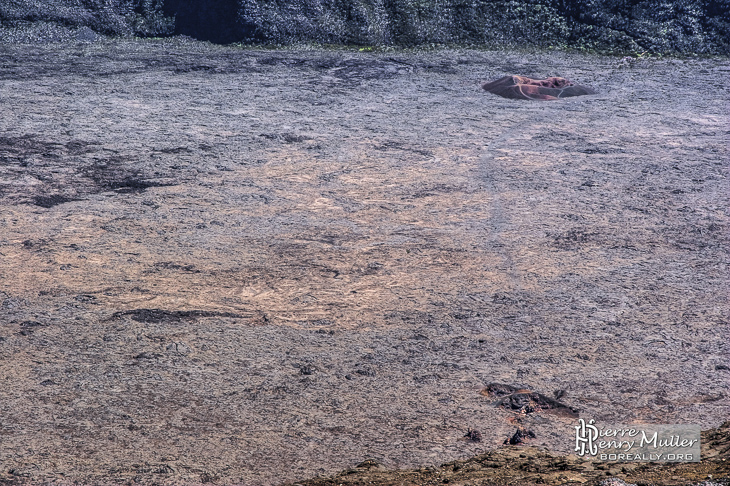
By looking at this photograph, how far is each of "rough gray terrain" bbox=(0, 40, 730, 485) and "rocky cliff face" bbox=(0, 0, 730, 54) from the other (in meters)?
3.57

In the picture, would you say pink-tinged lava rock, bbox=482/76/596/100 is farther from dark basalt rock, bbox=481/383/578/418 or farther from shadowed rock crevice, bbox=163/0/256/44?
dark basalt rock, bbox=481/383/578/418

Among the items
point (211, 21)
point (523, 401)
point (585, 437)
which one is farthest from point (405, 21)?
point (585, 437)

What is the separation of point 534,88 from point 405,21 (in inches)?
156

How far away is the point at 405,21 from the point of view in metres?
12.5

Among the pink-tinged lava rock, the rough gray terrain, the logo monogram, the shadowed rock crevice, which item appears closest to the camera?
the logo monogram

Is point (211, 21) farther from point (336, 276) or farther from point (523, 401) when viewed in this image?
point (523, 401)

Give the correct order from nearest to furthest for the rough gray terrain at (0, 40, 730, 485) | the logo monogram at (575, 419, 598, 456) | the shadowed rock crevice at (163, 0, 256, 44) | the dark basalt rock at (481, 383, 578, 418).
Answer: the logo monogram at (575, 419, 598, 456) → the rough gray terrain at (0, 40, 730, 485) → the dark basalt rock at (481, 383, 578, 418) → the shadowed rock crevice at (163, 0, 256, 44)

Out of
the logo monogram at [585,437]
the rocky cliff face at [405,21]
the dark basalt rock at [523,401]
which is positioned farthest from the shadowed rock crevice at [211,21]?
the logo monogram at [585,437]

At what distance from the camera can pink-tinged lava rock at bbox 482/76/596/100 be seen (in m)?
9.27

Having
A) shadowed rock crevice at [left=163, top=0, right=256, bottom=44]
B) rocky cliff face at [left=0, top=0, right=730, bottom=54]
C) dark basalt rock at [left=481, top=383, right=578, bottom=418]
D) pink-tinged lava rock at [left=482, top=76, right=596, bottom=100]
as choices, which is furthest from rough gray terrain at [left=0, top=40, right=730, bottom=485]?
rocky cliff face at [left=0, top=0, right=730, bottom=54]

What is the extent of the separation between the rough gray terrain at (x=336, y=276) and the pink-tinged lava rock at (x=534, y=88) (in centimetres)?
35

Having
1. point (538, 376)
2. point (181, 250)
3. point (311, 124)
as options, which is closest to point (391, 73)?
point (311, 124)

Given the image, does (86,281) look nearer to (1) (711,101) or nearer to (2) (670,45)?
(1) (711,101)

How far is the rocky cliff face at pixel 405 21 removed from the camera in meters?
12.1
